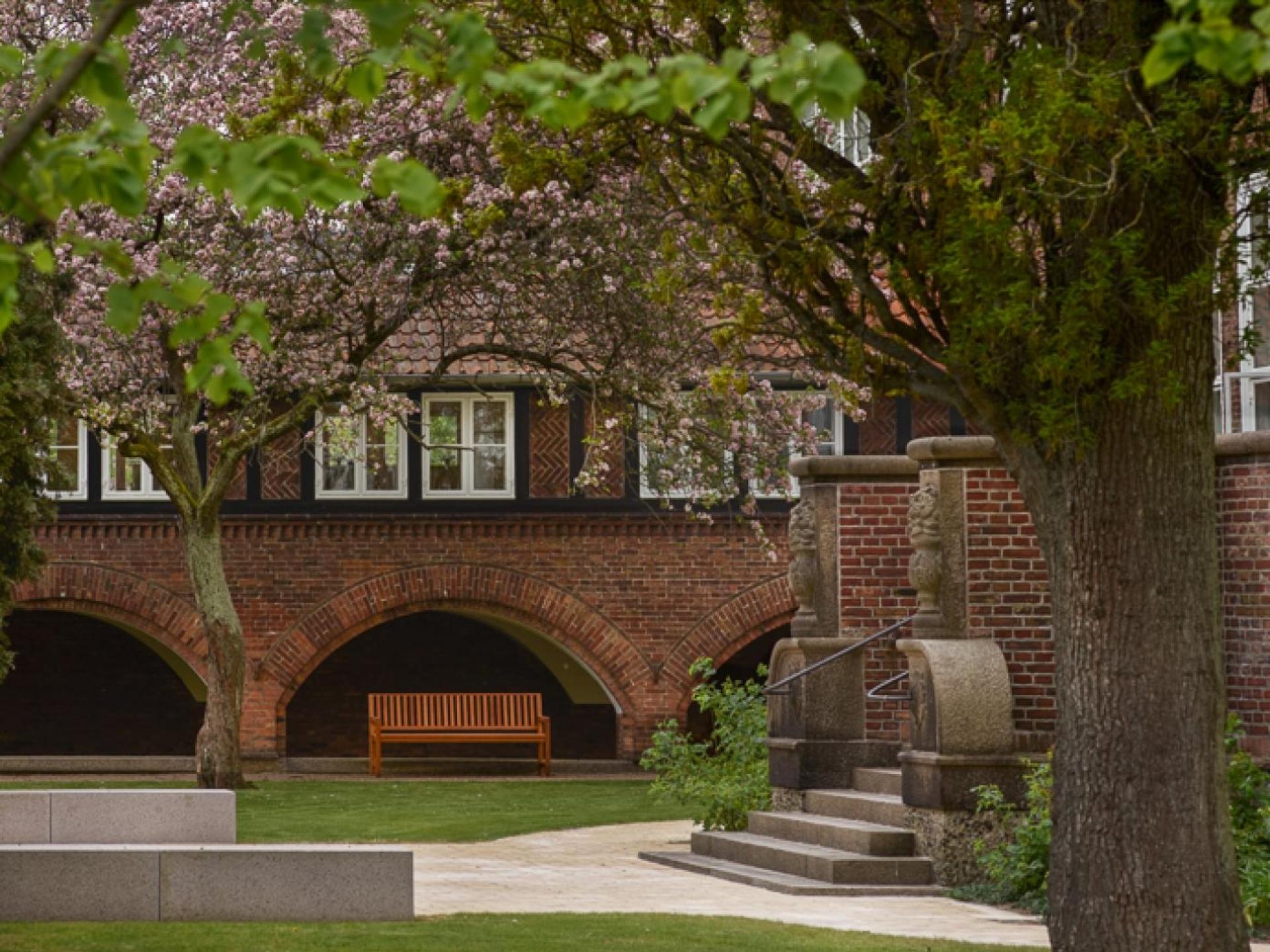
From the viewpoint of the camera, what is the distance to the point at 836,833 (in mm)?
13570

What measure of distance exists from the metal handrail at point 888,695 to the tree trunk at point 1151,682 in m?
6.63

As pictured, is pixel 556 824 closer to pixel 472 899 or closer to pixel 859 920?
pixel 472 899

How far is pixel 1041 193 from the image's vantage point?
7.10 metres

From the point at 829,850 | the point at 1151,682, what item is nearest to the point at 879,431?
the point at 829,850

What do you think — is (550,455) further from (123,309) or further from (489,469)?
(123,309)

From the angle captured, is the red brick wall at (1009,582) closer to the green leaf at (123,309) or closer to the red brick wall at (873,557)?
the red brick wall at (873,557)

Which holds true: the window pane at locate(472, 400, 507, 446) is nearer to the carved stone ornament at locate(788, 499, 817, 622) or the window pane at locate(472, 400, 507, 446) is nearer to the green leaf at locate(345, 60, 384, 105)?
the carved stone ornament at locate(788, 499, 817, 622)

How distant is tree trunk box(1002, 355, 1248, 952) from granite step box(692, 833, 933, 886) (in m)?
4.96

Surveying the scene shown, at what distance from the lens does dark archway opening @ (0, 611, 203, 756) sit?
30.2 m

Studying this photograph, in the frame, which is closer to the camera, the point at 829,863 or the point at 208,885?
the point at 208,885

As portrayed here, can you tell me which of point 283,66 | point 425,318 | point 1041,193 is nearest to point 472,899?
point 283,66

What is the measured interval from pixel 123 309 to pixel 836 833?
32.8 feet

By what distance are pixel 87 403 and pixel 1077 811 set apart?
15393 millimetres

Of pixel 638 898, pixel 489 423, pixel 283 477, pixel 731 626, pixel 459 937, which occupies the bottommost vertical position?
pixel 638 898
